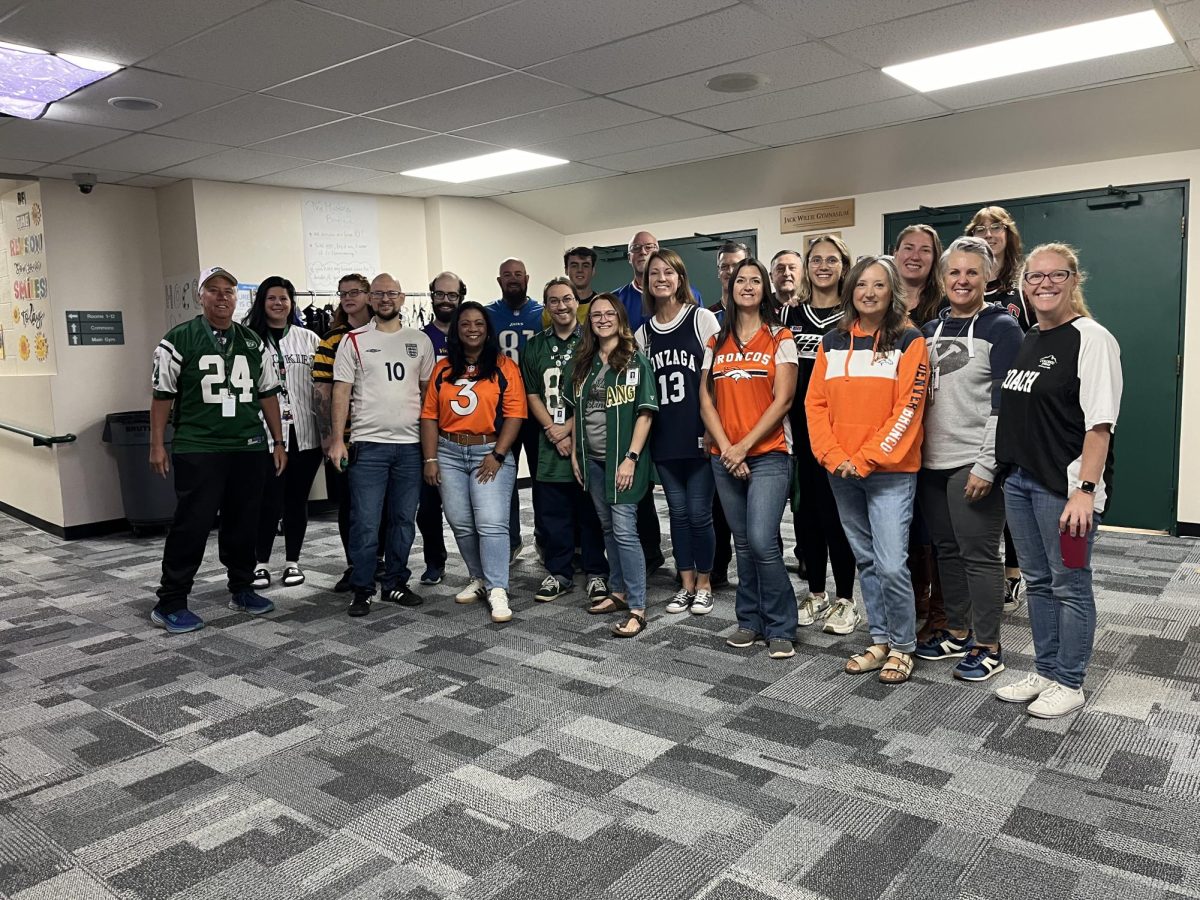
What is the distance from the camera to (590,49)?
3.50 meters

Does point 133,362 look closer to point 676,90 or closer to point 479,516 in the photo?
point 479,516

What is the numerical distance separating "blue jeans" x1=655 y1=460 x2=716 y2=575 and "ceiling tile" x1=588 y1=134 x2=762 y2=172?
7.74 feet

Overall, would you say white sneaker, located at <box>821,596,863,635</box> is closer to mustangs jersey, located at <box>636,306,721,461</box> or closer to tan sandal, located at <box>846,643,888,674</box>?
tan sandal, located at <box>846,643,888,674</box>

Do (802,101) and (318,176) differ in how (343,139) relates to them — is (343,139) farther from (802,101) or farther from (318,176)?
(802,101)

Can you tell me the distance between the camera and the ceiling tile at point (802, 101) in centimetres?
408

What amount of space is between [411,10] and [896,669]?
285cm

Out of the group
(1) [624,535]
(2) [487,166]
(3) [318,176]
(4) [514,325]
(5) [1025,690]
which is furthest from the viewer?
(3) [318,176]

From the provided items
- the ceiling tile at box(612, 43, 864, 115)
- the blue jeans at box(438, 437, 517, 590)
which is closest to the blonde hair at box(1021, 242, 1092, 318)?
the ceiling tile at box(612, 43, 864, 115)

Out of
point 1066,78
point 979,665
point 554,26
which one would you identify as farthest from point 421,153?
point 979,665

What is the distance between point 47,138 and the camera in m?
4.66

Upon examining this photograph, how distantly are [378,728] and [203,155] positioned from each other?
12.9ft

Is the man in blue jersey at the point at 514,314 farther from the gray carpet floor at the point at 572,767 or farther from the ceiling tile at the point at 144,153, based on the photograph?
the ceiling tile at the point at 144,153

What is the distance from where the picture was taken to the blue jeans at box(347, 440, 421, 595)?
13.2 ft

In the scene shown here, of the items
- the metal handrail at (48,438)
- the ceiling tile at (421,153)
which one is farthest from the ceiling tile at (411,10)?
the metal handrail at (48,438)
